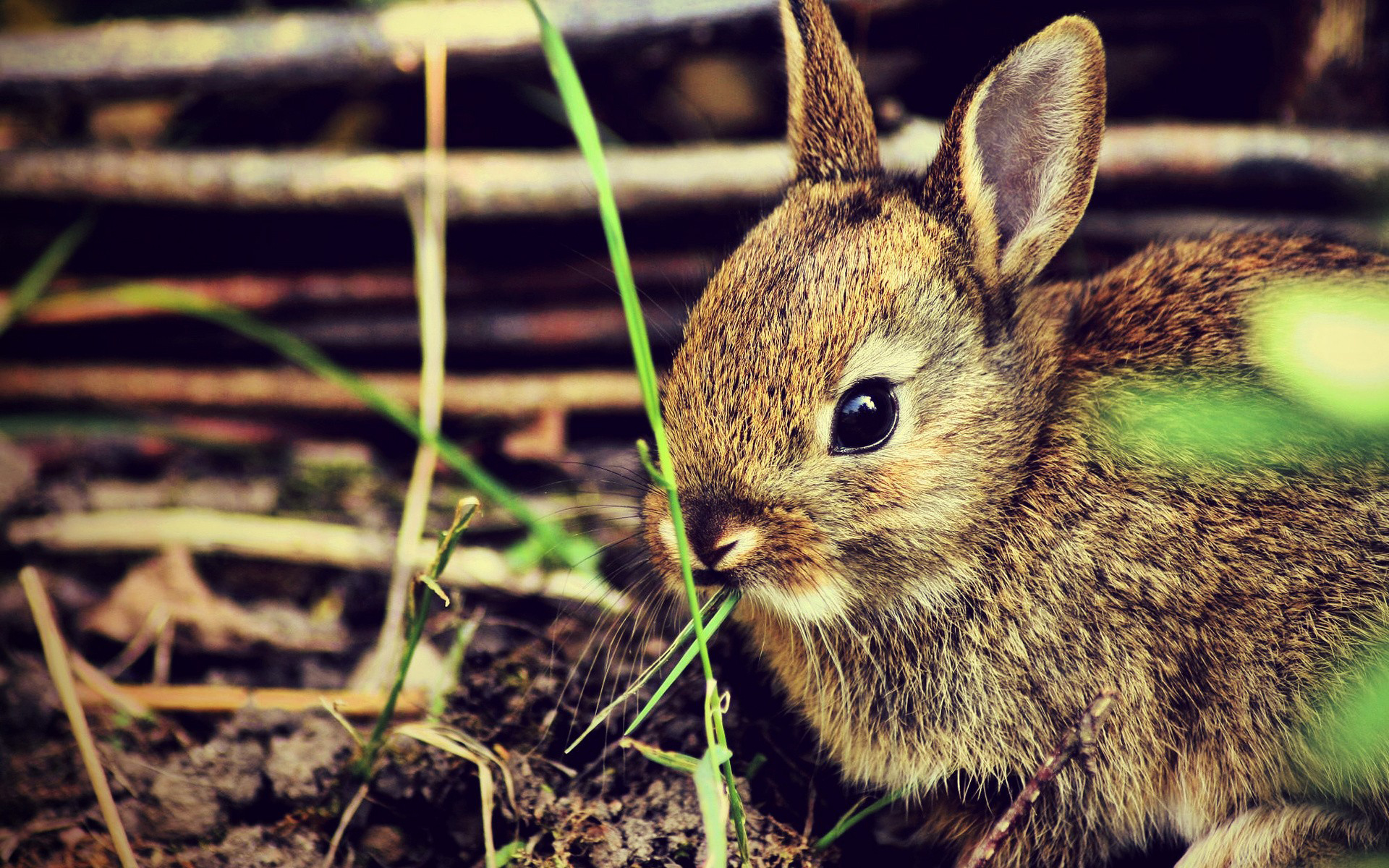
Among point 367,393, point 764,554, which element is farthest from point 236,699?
point 764,554

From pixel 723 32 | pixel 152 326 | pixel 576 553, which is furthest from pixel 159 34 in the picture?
pixel 576 553

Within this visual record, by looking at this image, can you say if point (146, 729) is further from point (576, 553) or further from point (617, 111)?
point (617, 111)

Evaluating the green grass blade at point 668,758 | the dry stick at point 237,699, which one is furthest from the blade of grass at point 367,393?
the green grass blade at point 668,758

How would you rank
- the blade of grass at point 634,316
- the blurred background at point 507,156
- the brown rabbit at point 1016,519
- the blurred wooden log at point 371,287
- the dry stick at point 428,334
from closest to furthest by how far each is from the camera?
the blade of grass at point 634,316, the brown rabbit at point 1016,519, the dry stick at point 428,334, the blurred background at point 507,156, the blurred wooden log at point 371,287

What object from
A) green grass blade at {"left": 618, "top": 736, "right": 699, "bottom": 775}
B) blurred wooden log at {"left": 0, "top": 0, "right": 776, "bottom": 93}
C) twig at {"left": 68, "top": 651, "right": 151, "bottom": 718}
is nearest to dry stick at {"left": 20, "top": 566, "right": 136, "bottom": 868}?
twig at {"left": 68, "top": 651, "right": 151, "bottom": 718}

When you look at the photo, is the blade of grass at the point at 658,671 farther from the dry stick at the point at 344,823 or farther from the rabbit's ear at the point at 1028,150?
the rabbit's ear at the point at 1028,150

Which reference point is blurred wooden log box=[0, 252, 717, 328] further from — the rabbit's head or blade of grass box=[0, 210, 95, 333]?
the rabbit's head
